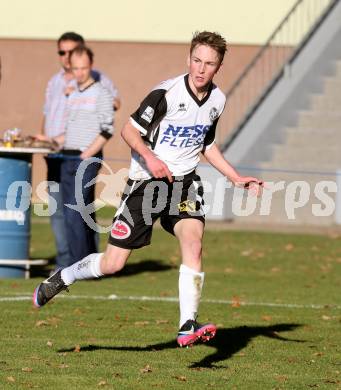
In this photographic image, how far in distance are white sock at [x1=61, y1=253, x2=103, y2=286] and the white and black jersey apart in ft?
2.21

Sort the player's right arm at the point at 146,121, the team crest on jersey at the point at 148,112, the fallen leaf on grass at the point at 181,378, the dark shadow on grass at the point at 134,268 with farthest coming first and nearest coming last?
the dark shadow on grass at the point at 134,268, the team crest on jersey at the point at 148,112, the player's right arm at the point at 146,121, the fallen leaf on grass at the point at 181,378

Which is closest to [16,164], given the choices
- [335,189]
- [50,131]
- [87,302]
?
[50,131]

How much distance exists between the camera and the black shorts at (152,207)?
8953 mm

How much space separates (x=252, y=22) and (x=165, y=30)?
1.93 metres

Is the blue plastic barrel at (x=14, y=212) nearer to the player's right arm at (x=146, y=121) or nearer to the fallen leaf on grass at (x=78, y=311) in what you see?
the fallen leaf on grass at (x=78, y=311)

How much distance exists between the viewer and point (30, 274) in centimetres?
1484

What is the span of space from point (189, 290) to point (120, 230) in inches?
26.3

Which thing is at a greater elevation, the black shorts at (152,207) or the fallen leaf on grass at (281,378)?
the black shorts at (152,207)

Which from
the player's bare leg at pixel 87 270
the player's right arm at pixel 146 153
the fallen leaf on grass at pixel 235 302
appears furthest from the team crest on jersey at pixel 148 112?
A: the fallen leaf on grass at pixel 235 302

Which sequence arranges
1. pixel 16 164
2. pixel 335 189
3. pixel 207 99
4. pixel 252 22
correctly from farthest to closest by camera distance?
pixel 252 22
pixel 335 189
pixel 16 164
pixel 207 99

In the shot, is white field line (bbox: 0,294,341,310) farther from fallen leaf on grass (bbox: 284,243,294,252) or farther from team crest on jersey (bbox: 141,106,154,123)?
fallen leaf on grass (bbox: 284,243,294,252)

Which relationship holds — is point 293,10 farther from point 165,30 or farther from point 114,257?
point 114,257

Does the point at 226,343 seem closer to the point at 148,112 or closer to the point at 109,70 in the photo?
the point at 148,112

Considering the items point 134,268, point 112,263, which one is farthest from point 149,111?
point 134,268
